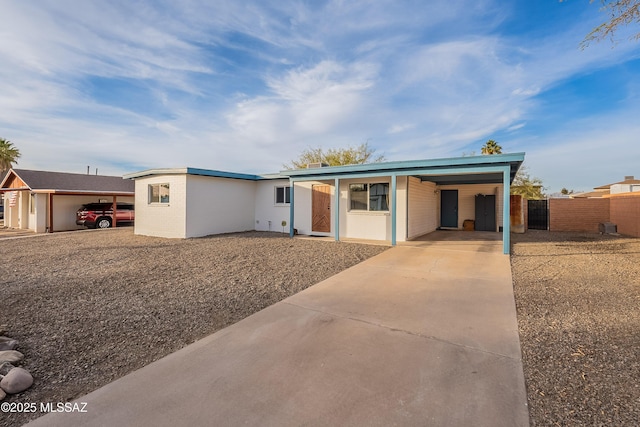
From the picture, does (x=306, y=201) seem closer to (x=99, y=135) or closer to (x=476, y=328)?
(x=476, y=328)

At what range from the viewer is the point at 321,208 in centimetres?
1262

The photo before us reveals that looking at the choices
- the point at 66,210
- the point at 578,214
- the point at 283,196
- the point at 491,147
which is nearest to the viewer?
the point at 283,196

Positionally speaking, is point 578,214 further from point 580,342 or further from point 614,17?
point 580,342

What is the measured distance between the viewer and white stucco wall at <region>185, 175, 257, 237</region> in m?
12.0

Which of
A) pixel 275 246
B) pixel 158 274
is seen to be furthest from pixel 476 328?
pixel 275 246

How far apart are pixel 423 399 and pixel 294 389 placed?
3.34ft

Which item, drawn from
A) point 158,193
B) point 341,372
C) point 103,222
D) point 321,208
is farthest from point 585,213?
point 103,222

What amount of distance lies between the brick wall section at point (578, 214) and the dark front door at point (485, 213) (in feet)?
11.2

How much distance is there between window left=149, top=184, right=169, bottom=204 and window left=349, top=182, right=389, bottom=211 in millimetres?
8090

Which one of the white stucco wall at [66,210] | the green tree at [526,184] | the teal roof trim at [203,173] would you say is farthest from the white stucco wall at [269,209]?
the green tree at [526,184]

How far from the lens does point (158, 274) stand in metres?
6.16

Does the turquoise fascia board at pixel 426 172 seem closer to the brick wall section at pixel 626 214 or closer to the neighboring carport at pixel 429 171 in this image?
the neighboring carport at pixel 429 171

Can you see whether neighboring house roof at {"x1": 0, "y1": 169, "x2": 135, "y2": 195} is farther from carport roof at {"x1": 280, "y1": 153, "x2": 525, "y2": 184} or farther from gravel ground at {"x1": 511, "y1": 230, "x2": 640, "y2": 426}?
gravel ground at {"x1": 511, "y1": 230, "x2": 640, "y2": 426}

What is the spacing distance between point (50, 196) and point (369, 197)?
1756 centimetres
